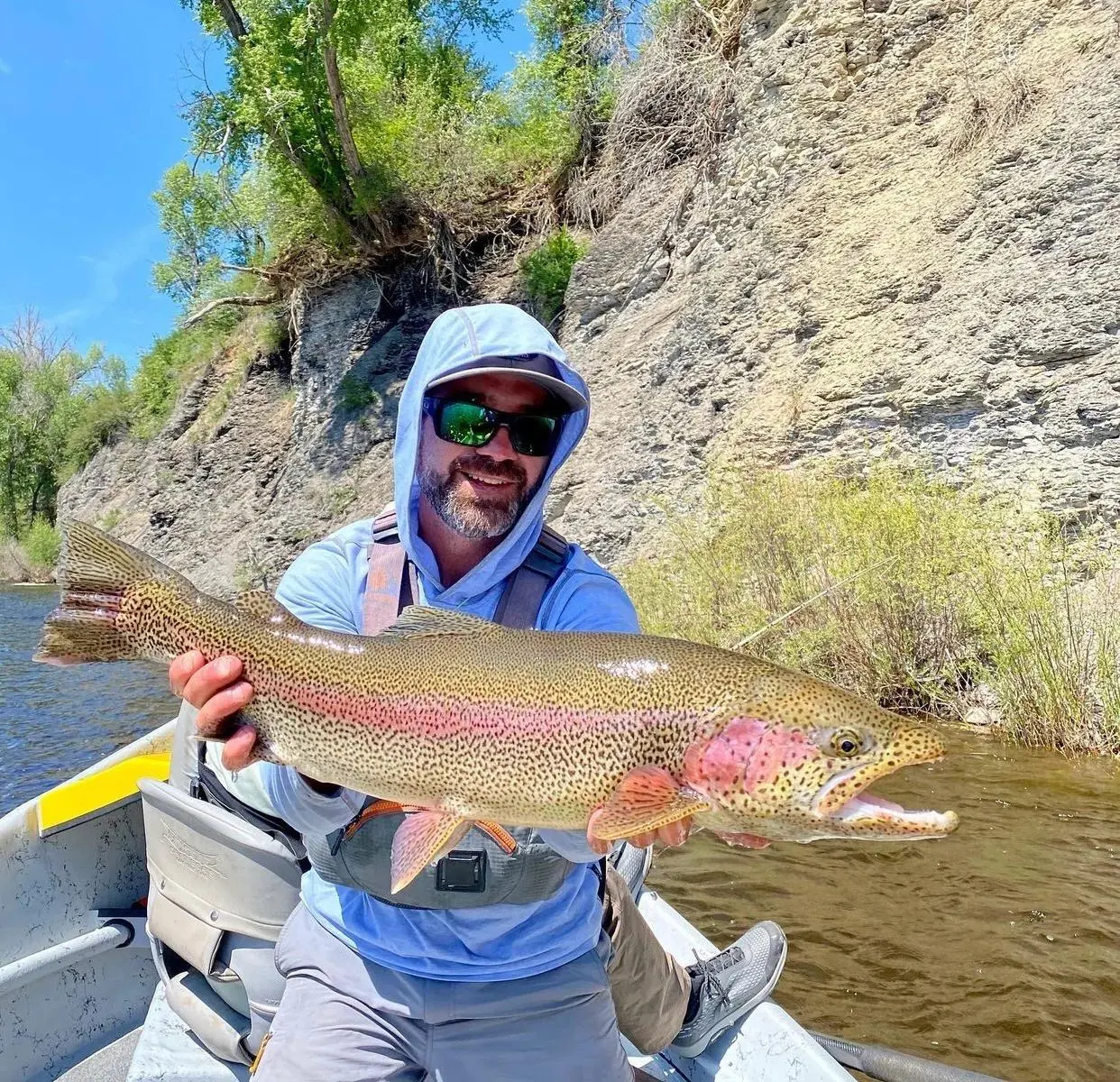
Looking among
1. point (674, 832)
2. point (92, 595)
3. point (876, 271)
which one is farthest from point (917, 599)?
point (92, 595)

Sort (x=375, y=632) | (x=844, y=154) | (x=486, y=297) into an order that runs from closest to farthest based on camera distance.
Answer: (x=375, y=632) < (x=844, y=154) < (x=486, y=297)

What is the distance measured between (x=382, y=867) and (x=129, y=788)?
214 centimetres

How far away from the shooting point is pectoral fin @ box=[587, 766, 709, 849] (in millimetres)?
1969

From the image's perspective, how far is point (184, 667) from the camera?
89.9 inches

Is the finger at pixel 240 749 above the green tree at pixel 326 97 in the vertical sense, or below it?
below

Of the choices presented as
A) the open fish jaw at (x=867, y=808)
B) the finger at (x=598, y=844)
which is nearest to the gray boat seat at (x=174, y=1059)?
the finger at (x=598, y=844)

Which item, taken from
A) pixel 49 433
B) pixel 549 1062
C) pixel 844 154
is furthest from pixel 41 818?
pixel 49 433

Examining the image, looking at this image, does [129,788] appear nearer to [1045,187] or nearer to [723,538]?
[723,538]

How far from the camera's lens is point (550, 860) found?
228cm

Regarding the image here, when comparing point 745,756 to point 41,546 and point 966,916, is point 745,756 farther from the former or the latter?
point 41,546

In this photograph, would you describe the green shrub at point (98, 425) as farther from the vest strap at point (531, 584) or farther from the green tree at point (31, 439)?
the vest strap at point (531, 584)

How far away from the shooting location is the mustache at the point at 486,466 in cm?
277

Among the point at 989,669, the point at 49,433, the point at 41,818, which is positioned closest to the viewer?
the point at 41,818

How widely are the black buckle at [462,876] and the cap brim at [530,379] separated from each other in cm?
146
